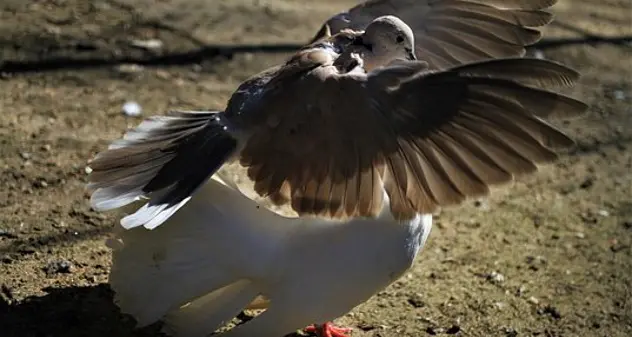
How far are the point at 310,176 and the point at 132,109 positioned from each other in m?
1.70

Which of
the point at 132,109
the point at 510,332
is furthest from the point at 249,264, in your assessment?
the point at 132,109

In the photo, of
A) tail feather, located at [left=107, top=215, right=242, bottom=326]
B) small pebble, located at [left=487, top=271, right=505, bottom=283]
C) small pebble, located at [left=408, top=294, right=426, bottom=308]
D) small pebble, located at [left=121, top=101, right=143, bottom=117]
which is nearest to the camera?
tail feather, located at [left=107, top=215, right=242, bottom=326]

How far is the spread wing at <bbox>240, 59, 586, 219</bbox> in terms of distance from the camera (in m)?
2.37

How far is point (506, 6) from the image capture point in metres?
3.16

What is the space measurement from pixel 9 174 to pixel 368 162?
1513mm

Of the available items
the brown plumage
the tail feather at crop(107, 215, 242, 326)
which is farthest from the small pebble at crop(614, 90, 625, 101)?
the tail feather at crop(107, 215, 242, 326)

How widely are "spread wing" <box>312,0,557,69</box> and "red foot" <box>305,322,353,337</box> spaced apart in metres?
0.84

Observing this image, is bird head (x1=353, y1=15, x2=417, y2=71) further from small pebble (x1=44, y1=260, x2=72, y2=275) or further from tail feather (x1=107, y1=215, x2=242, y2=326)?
small pebble (x1=44, y1=260, x2=72, y2=275)

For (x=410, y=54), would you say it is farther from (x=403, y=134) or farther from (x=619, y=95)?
(x=619, y=95)

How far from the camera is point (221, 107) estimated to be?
4.18m

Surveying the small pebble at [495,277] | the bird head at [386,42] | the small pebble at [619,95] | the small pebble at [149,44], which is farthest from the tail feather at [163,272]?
the small pebble at [619,95]

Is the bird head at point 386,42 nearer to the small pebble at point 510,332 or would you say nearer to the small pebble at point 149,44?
the small pebble at point 510,332

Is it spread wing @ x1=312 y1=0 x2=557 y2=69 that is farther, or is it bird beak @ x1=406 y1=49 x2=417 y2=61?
spread wing @ x1=312 y1=0 x2=557 y2=69

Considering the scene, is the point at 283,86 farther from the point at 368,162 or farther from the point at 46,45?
the point at 46,45
